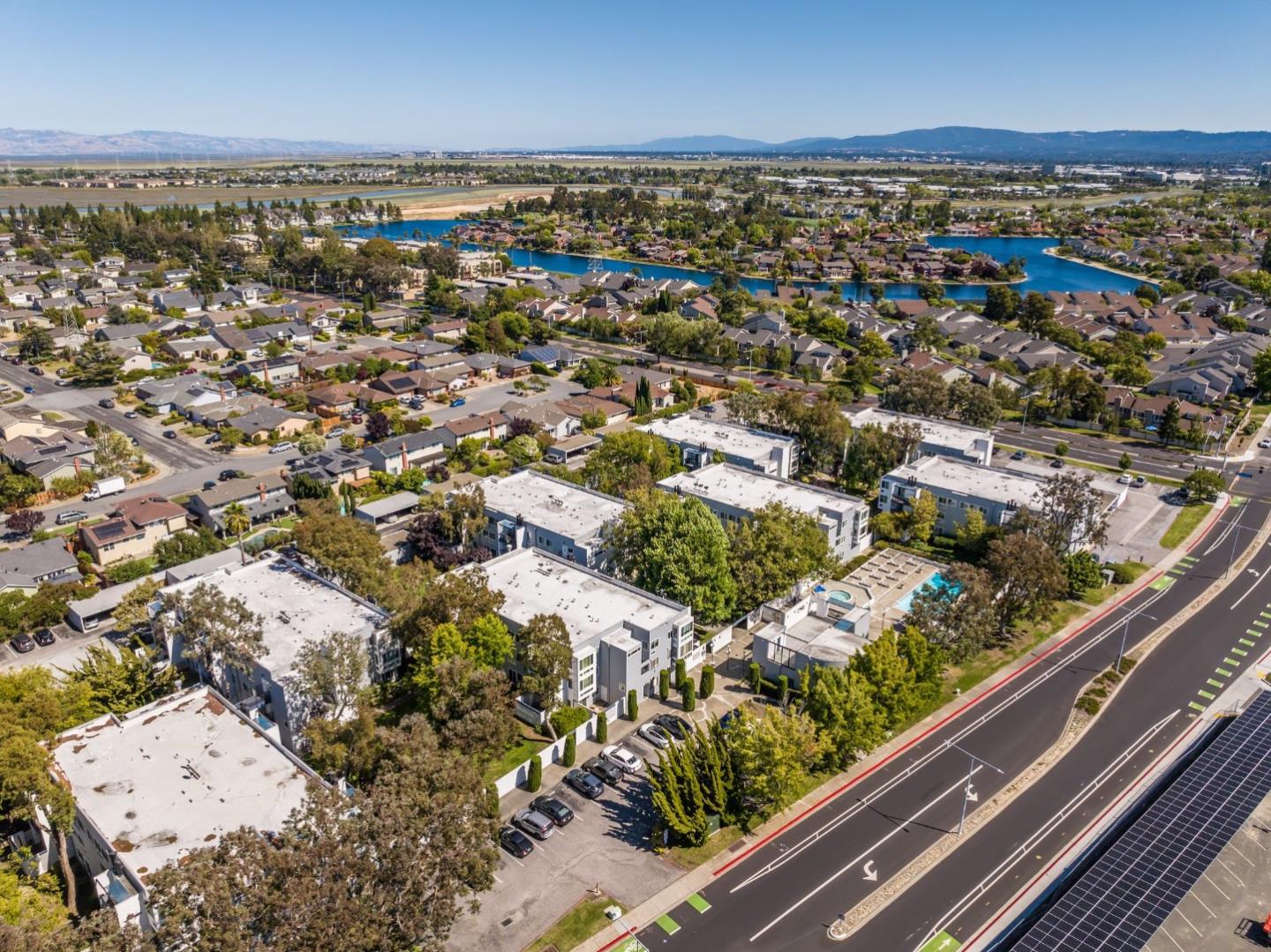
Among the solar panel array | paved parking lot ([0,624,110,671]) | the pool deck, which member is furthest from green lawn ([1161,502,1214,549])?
paved parking lot ([0,624,110,671])

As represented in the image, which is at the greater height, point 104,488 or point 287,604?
point 287,604

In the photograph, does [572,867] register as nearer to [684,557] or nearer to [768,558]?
[684,557]

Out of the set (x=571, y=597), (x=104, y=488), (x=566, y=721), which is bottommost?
(x=566, y=721)

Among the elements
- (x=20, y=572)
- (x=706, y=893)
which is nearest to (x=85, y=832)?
(x=706, y=893)

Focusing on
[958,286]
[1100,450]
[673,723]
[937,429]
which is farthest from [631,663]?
[958,286]

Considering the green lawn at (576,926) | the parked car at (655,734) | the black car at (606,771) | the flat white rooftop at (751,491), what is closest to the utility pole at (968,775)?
the parked car at (655,734)

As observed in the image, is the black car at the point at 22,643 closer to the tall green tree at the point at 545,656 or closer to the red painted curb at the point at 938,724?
the tall green tree at the point at 545,656
